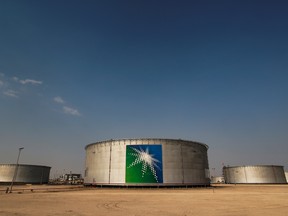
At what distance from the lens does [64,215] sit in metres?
14.6

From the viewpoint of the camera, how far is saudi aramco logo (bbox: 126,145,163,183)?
175 ft

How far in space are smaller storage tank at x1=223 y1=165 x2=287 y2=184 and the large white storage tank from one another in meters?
53.2

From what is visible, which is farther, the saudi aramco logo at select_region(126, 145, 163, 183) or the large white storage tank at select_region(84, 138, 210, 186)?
the large white storage tank at select_region(84, 138, 210, 186)

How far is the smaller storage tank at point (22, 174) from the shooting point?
9438 centimetres

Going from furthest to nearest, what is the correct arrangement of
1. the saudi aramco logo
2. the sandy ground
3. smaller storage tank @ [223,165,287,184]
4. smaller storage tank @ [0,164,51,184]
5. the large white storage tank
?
smaller storage tank @ [223,165,287,184]
smaller storage tank @ [0,164,51,184]
the large white storage tank
the saudi aramco logo
the sandy ground

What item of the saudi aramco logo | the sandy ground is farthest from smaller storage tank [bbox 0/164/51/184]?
the sandy ground

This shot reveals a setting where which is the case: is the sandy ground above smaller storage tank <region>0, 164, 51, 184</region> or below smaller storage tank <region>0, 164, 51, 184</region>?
below

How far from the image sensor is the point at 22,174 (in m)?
95.3

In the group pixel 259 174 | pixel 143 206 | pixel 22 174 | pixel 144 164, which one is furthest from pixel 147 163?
pixel 259 174

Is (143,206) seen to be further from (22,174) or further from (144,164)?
(22,174)

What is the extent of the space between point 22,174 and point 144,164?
228ft

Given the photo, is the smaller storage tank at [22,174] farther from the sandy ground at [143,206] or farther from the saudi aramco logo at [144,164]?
the sandy ground at [143,206]

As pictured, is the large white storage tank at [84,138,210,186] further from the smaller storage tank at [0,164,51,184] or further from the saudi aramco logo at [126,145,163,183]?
the smaller storage tank at [0,164,51,184]

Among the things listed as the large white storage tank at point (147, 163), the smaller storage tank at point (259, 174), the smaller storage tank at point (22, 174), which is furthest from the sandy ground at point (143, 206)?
the smaller storage tank at point (259, 174)
